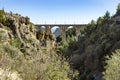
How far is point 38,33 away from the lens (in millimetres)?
41562

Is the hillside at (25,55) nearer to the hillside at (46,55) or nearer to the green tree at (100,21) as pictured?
the hillside at (46,55)

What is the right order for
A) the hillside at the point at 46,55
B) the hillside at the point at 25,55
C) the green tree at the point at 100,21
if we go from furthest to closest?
the green tree at the point at 100,21, the hillside at the point at 46,55, the hillside at the point at 25,55

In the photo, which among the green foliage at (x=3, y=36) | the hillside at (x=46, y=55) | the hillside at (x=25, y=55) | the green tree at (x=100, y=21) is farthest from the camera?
the green tree at (x=100, y=21)

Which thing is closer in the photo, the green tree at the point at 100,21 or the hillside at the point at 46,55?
the hillside at the point at 46,55

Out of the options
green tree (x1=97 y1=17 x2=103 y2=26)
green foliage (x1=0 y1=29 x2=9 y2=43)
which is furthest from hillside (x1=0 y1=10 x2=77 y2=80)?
green tree (x1=97 y1=17 x2=103 y2=26)

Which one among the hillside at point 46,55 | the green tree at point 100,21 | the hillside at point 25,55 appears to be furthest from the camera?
the green tree at point 100,21

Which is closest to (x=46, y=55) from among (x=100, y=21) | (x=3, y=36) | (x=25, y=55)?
(x=25, y=55)

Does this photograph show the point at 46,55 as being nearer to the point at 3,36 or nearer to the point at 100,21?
the point at 3,36

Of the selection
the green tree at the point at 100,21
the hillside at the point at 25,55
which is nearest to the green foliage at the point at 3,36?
the hillside at the point at 25,55

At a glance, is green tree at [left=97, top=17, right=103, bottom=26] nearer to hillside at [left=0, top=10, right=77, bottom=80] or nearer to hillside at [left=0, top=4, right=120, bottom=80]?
hillside at [left=0, top=4, right=120, bottom=80]

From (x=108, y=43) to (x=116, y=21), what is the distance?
13.2 metres

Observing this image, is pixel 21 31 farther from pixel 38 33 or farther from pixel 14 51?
pixel 14 51

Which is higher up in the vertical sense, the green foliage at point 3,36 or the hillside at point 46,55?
the green foliage at point 3,36

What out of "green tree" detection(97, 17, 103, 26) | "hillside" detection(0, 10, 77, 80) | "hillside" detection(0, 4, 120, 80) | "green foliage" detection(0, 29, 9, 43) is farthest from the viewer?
"green tree" detection(97, 17, 103, 26)
